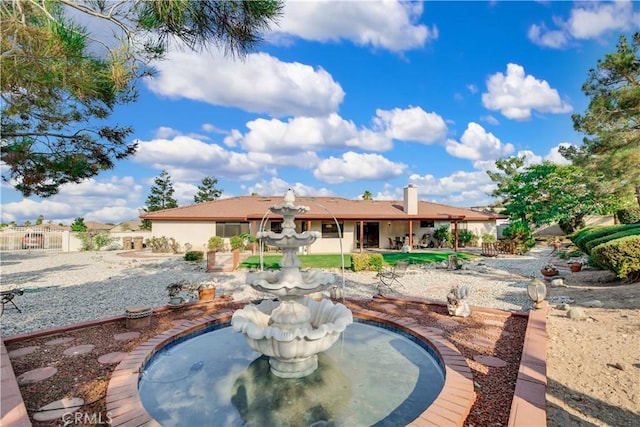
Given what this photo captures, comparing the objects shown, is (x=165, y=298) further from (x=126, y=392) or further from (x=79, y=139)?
(x=126, y=392)

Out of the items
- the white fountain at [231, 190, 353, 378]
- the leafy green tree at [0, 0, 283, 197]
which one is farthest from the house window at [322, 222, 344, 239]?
the white fountain at [231, 190, 353, 378]

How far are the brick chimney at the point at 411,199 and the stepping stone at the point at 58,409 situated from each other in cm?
2148

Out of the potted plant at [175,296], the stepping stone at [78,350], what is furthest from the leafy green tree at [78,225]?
the stepping stone at [78,350]

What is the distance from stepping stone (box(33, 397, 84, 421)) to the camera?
2.98 m

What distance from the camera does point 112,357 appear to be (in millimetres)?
4379

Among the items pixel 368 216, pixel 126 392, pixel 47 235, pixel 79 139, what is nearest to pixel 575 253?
pixel 368 216

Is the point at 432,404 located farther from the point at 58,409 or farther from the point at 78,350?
the point at 78,350

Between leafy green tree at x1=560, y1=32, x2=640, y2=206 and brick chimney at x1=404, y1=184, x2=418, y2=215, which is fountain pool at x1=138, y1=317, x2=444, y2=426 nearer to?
leafy green tree at x1=560, y1=32, x2=640, y2=206

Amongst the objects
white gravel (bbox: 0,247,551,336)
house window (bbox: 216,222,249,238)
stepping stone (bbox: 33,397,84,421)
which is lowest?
white gravel (bbox: 0,247,551,336)

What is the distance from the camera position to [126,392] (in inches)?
124

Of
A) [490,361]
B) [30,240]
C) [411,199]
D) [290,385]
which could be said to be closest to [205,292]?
[290,385]

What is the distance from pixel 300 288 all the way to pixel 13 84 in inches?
201

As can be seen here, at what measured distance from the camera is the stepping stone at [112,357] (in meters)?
4.25

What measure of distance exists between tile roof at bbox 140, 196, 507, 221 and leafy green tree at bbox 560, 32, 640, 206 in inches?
416
